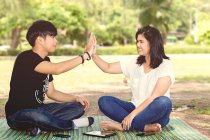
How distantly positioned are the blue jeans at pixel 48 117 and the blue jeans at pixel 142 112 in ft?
1.10

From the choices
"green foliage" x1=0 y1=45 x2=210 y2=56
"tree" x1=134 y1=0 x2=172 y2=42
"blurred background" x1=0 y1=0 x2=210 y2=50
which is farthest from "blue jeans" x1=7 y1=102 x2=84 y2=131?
"tree" x1=134 y1=0 x2=172 y2=42

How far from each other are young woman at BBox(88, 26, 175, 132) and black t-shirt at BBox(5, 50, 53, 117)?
1.98ft

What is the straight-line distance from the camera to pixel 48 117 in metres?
4.14

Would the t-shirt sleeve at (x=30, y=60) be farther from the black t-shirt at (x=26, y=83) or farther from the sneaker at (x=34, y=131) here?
the sneaker at (x=34, y=131)

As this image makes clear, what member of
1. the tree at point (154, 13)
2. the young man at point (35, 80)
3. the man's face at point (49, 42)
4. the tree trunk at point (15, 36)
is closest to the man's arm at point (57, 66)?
the young man at point (35, 80)

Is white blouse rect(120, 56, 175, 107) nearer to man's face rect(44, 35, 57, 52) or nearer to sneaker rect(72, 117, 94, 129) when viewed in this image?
sneaker rect(72, 117, 94, 129)

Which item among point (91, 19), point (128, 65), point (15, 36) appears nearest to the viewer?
point (128, 65)

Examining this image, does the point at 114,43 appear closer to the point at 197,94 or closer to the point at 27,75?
the point at 197,94

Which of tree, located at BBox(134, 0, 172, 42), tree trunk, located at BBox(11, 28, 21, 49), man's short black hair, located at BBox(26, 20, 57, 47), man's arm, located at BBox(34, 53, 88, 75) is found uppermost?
man's short black hair, located at BBox(26, 20, 57, 47)

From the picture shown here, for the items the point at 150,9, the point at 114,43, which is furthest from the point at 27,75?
the point at 114,43

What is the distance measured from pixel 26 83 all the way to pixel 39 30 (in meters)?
0.50

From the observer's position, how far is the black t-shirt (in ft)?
13.5

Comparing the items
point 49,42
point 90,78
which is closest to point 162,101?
point 49,42

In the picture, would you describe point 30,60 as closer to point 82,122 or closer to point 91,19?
point 82,122
